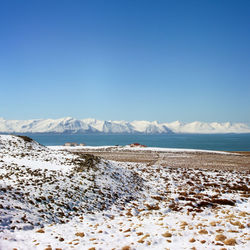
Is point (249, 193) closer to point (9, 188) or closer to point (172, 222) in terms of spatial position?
point (172, 222)

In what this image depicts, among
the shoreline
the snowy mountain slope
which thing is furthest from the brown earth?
the snowy mountain slope

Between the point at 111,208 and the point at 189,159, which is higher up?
the point at 111,208

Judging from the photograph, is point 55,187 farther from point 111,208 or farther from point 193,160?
point 193,160

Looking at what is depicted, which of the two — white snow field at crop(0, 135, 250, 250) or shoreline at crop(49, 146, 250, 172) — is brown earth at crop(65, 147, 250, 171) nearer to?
shoreline at crop(49, 146, 250, 172)

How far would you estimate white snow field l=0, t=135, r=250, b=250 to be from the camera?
26.7 feet

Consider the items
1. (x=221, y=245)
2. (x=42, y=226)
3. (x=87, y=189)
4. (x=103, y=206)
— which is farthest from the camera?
(x=87, y=189)

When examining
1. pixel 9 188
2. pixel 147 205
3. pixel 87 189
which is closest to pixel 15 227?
pixel 9 188

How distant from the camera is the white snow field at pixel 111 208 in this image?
26.7 ft

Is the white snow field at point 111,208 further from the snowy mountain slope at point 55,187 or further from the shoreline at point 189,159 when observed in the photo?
the shoreline at point 189,159

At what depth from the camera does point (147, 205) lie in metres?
14.1

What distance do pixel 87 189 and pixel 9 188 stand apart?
5.06m

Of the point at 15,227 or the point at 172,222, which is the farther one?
the point at 172,222

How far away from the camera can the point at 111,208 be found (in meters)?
13.4

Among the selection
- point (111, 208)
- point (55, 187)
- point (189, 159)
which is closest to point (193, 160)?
point (189, 159)
